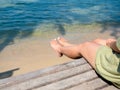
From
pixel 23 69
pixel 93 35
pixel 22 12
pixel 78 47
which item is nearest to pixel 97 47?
pixel 78 47

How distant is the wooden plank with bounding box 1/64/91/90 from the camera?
10.3 ft

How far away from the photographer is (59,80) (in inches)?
131

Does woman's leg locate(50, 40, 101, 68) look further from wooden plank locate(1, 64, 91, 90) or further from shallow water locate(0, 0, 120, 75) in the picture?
shallow water locate(0, 0, 120, 75)

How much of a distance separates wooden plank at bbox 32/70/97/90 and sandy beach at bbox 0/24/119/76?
282 centimetres

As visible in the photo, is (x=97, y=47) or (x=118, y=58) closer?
(x=118, y=58)

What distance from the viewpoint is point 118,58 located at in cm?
336

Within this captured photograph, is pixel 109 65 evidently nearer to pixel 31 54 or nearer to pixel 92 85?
pixel 92 85

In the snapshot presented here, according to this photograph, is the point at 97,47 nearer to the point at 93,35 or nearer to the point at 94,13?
the point at 93,35

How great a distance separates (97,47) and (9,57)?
3695 mm

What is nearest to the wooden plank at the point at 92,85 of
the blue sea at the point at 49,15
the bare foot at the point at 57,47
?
the bare foot at the point at 57,47

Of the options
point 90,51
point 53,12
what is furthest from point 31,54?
point 53,12

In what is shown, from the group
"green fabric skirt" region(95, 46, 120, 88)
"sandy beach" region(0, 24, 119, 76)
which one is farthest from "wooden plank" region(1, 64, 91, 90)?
"sandy beach" region(0, 24, 119, 76)

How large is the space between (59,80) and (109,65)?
0.59 m

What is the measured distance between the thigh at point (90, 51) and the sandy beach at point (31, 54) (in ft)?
8.30
